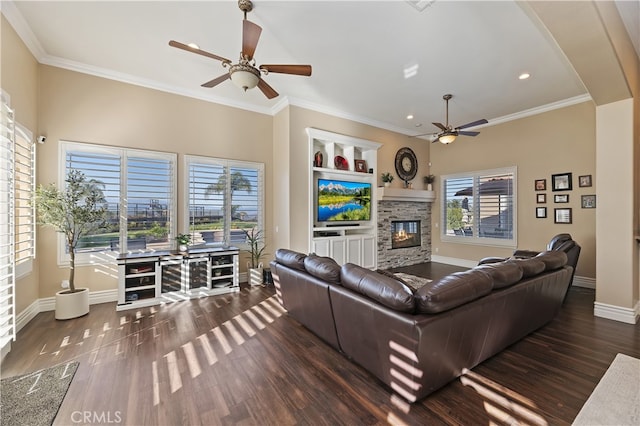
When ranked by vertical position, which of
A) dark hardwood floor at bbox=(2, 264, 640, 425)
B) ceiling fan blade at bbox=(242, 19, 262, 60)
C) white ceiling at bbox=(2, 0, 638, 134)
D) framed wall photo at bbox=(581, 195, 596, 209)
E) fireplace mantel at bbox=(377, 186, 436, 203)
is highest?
white ceiling at bbox=(2, 0, 638, 134)

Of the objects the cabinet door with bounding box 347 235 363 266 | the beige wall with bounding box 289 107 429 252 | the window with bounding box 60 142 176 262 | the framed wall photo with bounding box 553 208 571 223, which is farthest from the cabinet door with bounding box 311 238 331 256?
the framed wall photo with bounding box 553 208 571 223

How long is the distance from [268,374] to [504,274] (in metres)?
2.24

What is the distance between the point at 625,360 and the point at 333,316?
2.73 meters

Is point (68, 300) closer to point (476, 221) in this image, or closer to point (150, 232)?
point (150, 232)

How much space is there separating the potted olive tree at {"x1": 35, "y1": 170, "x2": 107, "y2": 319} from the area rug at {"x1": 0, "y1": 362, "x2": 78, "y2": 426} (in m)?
1.38

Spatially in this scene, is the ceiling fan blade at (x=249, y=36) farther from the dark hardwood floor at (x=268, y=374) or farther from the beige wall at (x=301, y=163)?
the dark hardwood floor at (x=268, y=374)

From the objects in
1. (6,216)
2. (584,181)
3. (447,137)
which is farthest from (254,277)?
(584,181)

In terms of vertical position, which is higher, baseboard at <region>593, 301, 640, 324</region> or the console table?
the console table

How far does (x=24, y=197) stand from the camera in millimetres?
3195

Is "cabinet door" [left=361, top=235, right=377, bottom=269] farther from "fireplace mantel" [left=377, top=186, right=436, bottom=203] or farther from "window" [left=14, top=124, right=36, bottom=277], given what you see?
"window" [left=14, top=124, right=36, bottom=277]

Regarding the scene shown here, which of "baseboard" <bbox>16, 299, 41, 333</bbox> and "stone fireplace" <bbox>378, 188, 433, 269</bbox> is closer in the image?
"baseboard" <bbox>16, 299, 41, 333</bbox>

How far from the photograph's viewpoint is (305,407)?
188 centimetres

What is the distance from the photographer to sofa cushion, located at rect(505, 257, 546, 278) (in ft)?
8.68

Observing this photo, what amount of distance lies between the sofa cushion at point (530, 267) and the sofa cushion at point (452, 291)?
2.38ft
